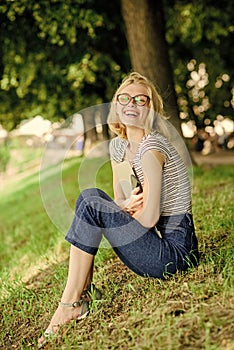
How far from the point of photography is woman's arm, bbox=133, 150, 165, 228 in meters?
4.19

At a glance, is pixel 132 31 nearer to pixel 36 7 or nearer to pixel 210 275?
pixel 36 7

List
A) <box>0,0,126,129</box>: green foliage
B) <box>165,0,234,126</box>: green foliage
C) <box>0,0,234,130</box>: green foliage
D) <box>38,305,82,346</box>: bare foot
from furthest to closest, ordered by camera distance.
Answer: <box>165,0,234,126</box>: green foliage < <box>0,0,234,130</box>: green foliage < <box>0,0,126,129</box>: green foliage < <box>38,305,82,346</box>: bare foot

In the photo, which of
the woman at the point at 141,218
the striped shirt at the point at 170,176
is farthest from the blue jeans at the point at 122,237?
the striped shirt at the point at 170,176

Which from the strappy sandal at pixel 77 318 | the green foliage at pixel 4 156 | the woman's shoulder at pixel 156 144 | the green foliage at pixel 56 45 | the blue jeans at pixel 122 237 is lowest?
the green foliage at pixel 4 156

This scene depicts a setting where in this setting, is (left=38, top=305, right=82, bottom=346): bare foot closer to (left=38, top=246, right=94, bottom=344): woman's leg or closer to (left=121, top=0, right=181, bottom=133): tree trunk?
(left=38, top=246, right=94, bottom=344): woman's leg

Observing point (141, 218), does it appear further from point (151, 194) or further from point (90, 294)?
point (90, 294)

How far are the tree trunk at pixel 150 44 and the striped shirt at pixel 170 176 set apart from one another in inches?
231

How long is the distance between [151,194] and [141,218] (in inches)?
6.8

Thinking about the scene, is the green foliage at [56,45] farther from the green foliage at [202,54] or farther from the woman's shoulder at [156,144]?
the woman's shoulder at [156,144]

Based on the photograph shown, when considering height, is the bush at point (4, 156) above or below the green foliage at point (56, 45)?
below

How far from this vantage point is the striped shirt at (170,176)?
435 cm

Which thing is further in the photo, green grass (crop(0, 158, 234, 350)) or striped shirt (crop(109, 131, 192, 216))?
striped shirt (crop(109, 131, 192, 216))

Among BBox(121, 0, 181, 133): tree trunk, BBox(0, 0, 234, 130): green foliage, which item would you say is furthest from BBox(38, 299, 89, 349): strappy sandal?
BBox(0, 0, 234, 130): green foliage

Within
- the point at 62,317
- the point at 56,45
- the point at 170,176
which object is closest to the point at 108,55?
the point at 56,45
